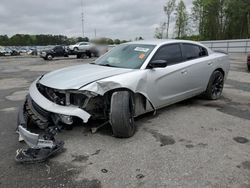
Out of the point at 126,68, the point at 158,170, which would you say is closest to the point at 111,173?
the point at 158,170

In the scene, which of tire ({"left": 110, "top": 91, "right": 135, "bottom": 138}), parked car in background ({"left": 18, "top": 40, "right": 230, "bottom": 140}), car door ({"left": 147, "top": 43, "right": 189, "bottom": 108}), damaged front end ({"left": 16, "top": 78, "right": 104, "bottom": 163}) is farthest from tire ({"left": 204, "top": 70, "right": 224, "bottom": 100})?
damaged front end ({"left": 16, "top": 78, "right": 104, "bottom": 163})

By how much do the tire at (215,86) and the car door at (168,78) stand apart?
955 millimetres

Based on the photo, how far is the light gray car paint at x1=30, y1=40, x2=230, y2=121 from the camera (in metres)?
3.96

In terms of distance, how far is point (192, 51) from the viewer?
19.0ft

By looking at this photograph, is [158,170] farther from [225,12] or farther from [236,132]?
[225,12]

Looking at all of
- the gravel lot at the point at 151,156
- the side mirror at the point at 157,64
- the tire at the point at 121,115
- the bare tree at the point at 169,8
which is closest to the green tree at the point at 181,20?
the bare tree at the point at 169,8

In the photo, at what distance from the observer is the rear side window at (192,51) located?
5.57 meters

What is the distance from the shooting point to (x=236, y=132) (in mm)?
4223

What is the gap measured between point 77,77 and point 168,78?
5.60ft

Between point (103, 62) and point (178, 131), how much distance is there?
6.62ft

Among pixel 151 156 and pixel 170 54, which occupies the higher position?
pixel 170 54

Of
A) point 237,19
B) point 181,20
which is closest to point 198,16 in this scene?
point 181,20

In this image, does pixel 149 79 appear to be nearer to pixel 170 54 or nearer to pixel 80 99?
pixel 170 54

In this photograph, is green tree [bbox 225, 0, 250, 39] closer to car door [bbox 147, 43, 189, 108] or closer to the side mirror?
car door [bbox 147, 43, 189, 108]
